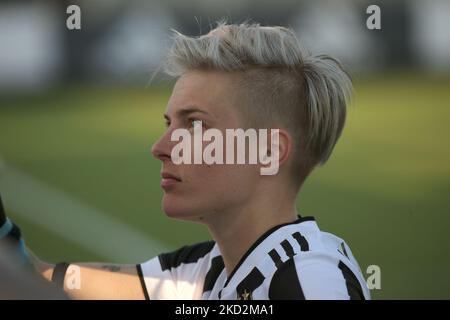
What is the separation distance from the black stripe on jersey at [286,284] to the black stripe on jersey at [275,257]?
34mm

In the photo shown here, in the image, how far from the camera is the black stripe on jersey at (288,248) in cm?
213

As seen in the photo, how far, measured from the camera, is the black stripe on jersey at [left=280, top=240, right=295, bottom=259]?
2.13m

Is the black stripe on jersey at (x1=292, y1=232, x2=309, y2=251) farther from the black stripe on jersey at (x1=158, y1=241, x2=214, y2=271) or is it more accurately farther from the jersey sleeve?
the black stripe on jersey at (x1=158, y1=241, x2=214, y2=271)

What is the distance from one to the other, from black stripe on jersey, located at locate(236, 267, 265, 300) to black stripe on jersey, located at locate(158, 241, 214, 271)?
0.39 metres

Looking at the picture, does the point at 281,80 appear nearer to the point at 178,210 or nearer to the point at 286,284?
the point at 178,210

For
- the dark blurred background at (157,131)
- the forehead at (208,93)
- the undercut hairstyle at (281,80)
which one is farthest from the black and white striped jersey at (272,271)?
the dark blurred background at (157,131)

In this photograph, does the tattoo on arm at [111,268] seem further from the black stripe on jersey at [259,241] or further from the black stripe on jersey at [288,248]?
the black stripe on jersey at [288,248]

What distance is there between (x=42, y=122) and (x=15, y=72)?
1380 millimetres

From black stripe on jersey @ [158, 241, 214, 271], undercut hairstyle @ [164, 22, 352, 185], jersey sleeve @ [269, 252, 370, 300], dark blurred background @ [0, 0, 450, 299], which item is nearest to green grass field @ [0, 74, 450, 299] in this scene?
dark blurred background @ [0, 0, 450, 299]

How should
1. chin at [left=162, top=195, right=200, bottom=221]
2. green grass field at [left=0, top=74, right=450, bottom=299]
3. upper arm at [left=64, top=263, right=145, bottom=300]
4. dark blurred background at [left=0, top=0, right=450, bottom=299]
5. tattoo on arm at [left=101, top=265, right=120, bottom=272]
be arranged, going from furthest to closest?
dark blurred background at [left=0, top=0, right=450, bottom=299], green grass field at [left=0, top=74, right=450, bottom=299], tattoo on arm at [left=101, top=265, right=120, bottom=272], upper arm at [left=64, top=263, right=145, bottom=300], chin at [left=162, top=195, right=200, bottom=221]

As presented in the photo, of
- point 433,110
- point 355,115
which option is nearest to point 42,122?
point 355,115

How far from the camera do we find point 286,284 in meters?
2.02

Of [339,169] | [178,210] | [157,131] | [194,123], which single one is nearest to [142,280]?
[178,210]
